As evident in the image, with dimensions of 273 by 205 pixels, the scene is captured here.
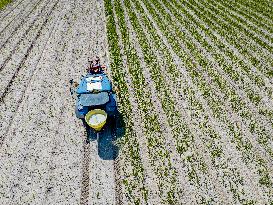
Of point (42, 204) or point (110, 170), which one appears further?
point (110, 170)

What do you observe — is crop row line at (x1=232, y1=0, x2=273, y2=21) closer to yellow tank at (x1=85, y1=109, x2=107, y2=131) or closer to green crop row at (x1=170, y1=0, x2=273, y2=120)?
green crop row at (x1=170, y1=0, x2=273, y2=120)

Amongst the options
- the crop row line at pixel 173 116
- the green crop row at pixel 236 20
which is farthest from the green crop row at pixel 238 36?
the crop row line at pixel 173 116

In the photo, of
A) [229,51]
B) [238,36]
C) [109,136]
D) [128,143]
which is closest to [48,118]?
[109,136]

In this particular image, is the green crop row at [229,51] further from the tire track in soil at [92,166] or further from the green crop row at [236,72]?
the tire track in soil at [92,166]

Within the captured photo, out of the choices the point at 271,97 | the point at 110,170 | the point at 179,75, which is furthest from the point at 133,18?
the point at 110,170

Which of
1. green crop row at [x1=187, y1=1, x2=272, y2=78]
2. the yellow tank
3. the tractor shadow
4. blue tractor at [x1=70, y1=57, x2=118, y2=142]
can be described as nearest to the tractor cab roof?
blue tractor at [x1=70, y1=57, x2=118, y2=142]

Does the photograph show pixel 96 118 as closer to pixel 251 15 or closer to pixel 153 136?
pixel 153 136

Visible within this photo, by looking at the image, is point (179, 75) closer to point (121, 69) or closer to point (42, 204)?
point (121, 69)
